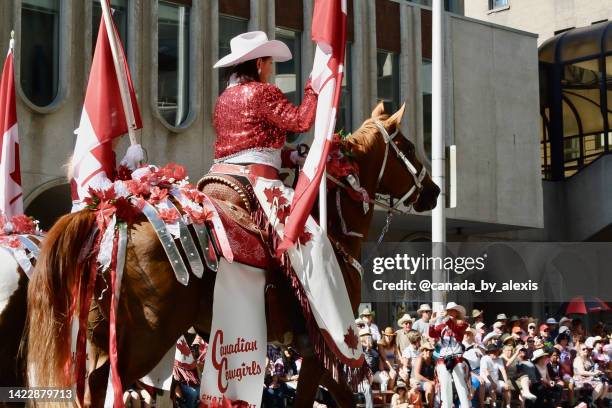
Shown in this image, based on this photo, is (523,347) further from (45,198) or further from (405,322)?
(45,198)

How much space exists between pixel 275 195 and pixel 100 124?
1.62 m

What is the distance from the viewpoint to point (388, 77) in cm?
2997

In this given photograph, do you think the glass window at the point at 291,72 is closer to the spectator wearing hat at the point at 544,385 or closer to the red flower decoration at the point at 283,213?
the spectator wearing hat at the point at 544,385

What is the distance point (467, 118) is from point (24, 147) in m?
14.7

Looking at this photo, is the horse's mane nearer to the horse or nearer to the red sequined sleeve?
the red sequined sleeve

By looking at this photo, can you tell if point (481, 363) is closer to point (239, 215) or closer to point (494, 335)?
point (494, 335)

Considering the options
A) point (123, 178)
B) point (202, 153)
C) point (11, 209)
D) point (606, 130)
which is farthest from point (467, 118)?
point (123, 178)

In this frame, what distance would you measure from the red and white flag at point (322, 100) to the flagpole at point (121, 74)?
1.55 metres

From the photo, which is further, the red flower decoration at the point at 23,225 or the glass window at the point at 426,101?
the glass window at the point at 426,101

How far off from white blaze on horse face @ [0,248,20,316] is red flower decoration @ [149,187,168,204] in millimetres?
1120

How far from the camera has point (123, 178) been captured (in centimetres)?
750

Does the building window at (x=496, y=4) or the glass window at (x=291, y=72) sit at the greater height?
the building window at (x=496, y=4)

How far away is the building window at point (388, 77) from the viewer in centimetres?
2970

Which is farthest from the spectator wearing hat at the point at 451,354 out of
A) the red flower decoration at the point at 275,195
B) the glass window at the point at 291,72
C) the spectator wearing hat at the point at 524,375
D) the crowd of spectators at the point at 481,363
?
the glass window at the point at 291,72
